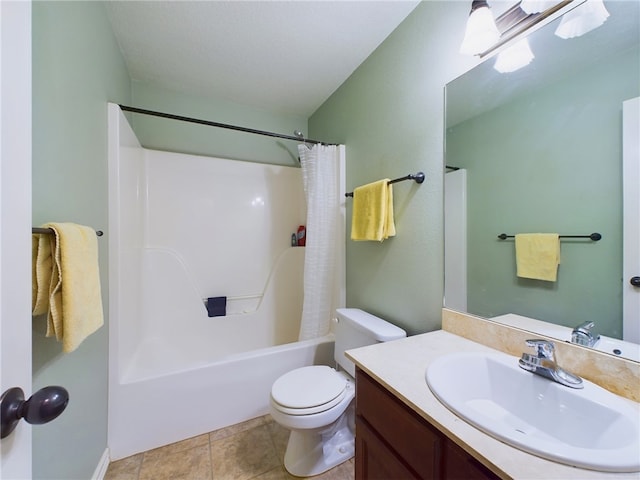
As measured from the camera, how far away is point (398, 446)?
2.42ft

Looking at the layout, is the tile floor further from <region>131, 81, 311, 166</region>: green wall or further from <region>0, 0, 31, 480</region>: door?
<region>131, 81, 311, 166</region>: green wall

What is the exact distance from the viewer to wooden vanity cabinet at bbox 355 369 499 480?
58 cm

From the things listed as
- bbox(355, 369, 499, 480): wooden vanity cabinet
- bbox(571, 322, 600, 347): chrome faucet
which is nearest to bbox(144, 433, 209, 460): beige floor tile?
bbox(355, 369, 499, 480): wooden vanity cabinet

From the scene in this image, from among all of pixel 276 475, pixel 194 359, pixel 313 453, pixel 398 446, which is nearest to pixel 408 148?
pixel 398 446

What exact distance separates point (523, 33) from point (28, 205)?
1497 mm

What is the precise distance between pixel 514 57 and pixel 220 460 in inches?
89.5

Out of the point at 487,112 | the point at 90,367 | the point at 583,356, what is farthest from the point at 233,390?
the point at 487,112

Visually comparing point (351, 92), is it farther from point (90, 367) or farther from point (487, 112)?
point (90, 367)

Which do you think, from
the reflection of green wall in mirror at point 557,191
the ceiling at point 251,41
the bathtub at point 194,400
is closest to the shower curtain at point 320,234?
the bathtub at point 194,400

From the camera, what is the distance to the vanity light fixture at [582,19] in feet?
2.53

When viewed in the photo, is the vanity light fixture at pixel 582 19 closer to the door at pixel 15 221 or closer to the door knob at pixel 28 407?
the door at pixel 15 221

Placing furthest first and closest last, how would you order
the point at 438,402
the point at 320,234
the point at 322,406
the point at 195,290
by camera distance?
the point at 195,290, the point at 320,234, the point at 322,406, the point at 438,402

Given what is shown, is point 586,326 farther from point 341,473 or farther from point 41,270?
point 41,270

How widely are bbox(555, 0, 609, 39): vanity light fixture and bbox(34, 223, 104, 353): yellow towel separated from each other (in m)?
1.64
